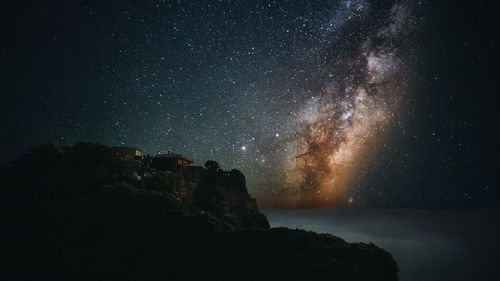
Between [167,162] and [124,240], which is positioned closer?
[124,240]

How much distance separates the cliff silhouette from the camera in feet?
63.2

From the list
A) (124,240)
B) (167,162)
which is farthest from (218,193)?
(124,240)

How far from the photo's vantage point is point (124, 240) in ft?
71.5

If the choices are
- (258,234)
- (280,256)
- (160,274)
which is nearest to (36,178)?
(160,274)

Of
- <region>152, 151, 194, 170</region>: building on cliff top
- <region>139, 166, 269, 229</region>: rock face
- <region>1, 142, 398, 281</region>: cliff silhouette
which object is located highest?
<region>152, 151, 194, 170</region>: building on cliff top

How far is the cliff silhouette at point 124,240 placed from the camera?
19250 millimetres

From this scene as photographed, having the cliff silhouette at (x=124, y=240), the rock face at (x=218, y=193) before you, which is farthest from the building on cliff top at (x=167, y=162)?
the cliff silhouette at (x=124, y=240)

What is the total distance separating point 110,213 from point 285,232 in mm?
16534

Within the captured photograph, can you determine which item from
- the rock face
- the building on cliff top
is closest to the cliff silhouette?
the rock face

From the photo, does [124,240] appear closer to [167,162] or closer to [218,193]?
[218,193]

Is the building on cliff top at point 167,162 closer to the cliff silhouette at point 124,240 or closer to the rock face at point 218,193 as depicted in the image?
the rock face at point 218,193

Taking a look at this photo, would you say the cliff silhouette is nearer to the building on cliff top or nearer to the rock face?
the rock face

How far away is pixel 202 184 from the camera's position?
4656 centimetres

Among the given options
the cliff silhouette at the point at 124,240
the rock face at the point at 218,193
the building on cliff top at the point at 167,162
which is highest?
the building on cliff top at the point at 167,162
